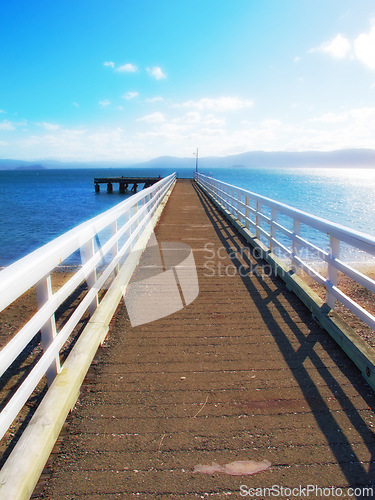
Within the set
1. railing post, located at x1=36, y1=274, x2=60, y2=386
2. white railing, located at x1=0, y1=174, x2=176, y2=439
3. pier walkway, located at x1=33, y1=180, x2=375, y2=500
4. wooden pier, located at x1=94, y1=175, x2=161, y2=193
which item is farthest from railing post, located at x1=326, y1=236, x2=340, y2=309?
wooden pier, located at x1=94, y1=175, x2=161, y2=193

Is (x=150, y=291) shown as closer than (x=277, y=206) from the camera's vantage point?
Yes

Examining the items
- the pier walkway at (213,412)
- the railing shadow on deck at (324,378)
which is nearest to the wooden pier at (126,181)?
the railing shadow on deck at (324,378)

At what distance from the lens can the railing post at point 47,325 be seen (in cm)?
243

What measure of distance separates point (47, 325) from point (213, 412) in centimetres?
134

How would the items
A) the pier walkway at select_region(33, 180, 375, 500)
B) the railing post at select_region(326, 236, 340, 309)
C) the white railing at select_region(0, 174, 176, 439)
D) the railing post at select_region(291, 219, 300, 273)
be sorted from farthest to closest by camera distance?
the railing post at select_region(291, 219, 300, 273) < the railing post at select_region(326, 236, 340, 309) < the pier walkway at select_region(33, 180, 375, 500) < the white railing at select_region(0, 174, 176, 439)

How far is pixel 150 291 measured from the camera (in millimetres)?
5441

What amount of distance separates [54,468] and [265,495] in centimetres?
123

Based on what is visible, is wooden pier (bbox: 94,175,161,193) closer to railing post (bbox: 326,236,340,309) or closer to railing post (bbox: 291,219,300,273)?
railing post (bbox: 291,219,300,273)

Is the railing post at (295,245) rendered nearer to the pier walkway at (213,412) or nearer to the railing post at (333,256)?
the pier walkway at (213,412)

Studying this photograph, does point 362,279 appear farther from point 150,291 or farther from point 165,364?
point 150,291

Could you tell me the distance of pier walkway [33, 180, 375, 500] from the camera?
85.4 inches

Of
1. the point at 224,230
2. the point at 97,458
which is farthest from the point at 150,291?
the point at 224,230

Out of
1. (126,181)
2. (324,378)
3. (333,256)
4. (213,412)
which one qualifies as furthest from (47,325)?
(126,181)

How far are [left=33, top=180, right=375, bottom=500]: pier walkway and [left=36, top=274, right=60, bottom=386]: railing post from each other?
321 mm
